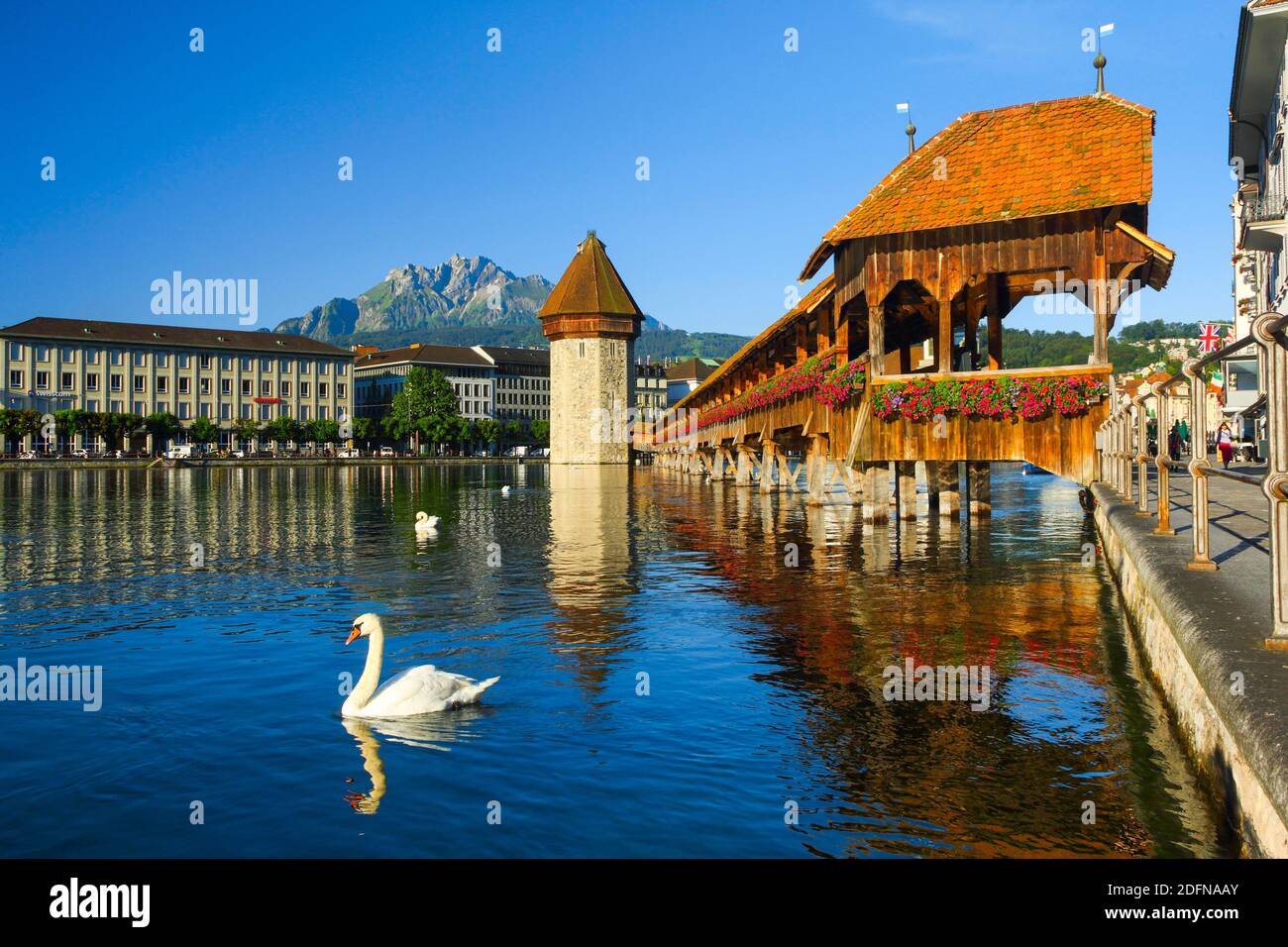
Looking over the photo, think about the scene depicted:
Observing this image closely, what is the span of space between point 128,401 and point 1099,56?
130m

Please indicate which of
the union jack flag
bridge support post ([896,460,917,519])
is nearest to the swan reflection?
bridge support post ([896,460,917,519])

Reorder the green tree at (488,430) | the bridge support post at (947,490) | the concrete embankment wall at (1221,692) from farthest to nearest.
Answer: the green tree at (488,430)
the bridge support post at (947,490)
the concrete embankment wall at (1221,692)

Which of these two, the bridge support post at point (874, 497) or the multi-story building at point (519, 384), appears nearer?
the bridge support post at point (874, 497)

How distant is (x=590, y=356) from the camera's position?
112 m

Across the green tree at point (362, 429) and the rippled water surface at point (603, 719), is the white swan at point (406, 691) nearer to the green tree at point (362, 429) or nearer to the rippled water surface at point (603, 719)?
the rippled water surface at point (603, 719)

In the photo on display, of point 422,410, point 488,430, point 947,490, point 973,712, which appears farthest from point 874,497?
point 488,430

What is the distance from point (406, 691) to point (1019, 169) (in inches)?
646

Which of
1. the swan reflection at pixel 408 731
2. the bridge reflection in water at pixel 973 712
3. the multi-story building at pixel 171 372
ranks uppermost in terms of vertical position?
the multi-story building at pixel 171 372

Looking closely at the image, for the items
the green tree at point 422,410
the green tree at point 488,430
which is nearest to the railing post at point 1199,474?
the green tree at point 422,410

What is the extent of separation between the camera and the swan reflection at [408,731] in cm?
805

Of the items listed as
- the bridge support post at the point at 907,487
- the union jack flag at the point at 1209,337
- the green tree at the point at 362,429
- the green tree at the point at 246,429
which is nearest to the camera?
the bridge support post at the point at 907,487

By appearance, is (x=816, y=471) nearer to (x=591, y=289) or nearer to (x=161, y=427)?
(x=591, y=289)

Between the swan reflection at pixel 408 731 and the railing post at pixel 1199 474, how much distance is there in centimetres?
561

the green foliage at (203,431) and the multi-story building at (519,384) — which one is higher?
the multi-story building at (519,384)
